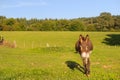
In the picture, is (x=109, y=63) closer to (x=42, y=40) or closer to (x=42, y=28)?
(x=42, y=40)

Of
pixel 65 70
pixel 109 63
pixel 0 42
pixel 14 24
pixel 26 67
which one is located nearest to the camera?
pixel 65 70

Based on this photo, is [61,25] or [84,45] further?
[61,25]

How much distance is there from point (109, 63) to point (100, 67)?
1.89 meters

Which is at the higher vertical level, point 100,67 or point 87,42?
point 87,42

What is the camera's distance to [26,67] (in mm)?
23375

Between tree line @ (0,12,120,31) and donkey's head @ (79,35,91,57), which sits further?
tree line @ (0,12,120,31)

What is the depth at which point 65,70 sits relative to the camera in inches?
845

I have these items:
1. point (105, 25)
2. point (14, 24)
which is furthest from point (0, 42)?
point (105, 25)

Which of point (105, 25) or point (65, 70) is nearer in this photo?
point (65, 70)

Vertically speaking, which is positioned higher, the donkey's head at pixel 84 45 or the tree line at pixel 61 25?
the donkey's head at pixel 84 45

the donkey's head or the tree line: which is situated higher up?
the donkey's head

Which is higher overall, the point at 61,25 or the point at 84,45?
the point at 84,45

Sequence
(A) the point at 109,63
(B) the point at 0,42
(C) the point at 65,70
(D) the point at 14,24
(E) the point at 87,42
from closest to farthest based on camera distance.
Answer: (E) the point at 87,42 → (C) the point at 65,70 → (A) the point at 109,63 → (B) the point at 0,42 → (D) the point at 14,24

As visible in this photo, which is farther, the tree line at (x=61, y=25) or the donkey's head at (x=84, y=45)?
the tree line at (x=61, y=25)
